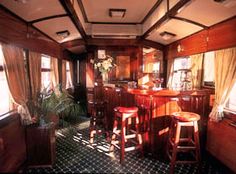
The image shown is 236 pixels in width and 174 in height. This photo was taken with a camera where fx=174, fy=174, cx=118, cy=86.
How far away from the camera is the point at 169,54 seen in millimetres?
4656

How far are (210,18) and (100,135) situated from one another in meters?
3.09

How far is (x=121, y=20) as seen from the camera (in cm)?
440

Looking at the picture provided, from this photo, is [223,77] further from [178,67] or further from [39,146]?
[39,146]

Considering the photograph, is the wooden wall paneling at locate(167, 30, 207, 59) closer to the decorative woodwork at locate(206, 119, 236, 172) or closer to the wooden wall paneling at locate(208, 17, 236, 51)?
the wooden wall paneling at locate(208, 17, 236, 51)

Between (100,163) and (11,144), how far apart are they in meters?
1.30

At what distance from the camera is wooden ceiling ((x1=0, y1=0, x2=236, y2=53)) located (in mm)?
2199

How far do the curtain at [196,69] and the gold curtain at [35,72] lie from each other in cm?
291

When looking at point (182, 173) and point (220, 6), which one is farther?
point (182, 173)

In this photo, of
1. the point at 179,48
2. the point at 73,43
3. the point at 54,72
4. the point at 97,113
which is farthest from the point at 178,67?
the point at 54,72

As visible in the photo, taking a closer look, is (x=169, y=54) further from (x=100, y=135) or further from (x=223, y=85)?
(x=100, y=135)

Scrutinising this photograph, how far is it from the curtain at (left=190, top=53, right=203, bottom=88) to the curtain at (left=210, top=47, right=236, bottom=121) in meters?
0.55

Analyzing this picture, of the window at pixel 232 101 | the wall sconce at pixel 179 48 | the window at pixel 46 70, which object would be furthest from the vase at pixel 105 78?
the window at pixel 232 101

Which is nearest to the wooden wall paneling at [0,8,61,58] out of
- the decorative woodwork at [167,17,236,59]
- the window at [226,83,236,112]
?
the decorative woodwork at [167,17,236,59]

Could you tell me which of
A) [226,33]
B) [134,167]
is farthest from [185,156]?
[226,33]
